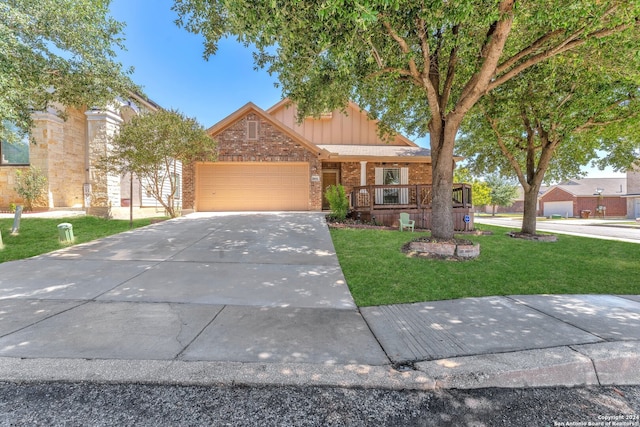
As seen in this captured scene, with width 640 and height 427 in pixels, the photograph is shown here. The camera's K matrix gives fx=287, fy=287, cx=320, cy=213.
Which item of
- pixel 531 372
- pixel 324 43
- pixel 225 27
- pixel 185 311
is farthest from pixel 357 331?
pixel 225 27

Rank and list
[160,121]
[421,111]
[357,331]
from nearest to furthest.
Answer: [357,331] → [160,121] → [421,111]

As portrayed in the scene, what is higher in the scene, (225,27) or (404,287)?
(225,27)

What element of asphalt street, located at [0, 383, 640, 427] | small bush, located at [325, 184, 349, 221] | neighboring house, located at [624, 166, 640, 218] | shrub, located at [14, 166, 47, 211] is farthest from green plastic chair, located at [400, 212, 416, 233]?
neighboring house, located at [624, 166, 640, 218]

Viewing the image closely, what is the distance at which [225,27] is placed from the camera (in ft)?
23.6

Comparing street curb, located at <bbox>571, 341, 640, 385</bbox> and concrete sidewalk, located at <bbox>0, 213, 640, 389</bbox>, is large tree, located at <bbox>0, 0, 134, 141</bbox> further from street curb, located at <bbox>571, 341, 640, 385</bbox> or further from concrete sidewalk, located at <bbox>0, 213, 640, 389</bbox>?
street curb, located at <bbox>571, 341, 640, 385</bbox>

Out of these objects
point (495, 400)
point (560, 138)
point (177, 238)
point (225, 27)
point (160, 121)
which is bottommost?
point (495, 400)

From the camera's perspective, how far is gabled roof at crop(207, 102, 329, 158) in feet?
47.0

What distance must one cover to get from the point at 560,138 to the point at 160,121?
46.6ft

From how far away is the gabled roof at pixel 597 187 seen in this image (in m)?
35.5

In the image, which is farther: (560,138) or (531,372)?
(560,138)

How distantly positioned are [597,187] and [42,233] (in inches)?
2076

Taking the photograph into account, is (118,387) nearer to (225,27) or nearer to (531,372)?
(531,372)

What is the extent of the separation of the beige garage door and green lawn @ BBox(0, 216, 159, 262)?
14.9 feet

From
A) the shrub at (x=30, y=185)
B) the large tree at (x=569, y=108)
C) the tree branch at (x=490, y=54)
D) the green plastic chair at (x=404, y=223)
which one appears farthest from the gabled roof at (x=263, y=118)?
the tree branch at (x=490, y=54)
